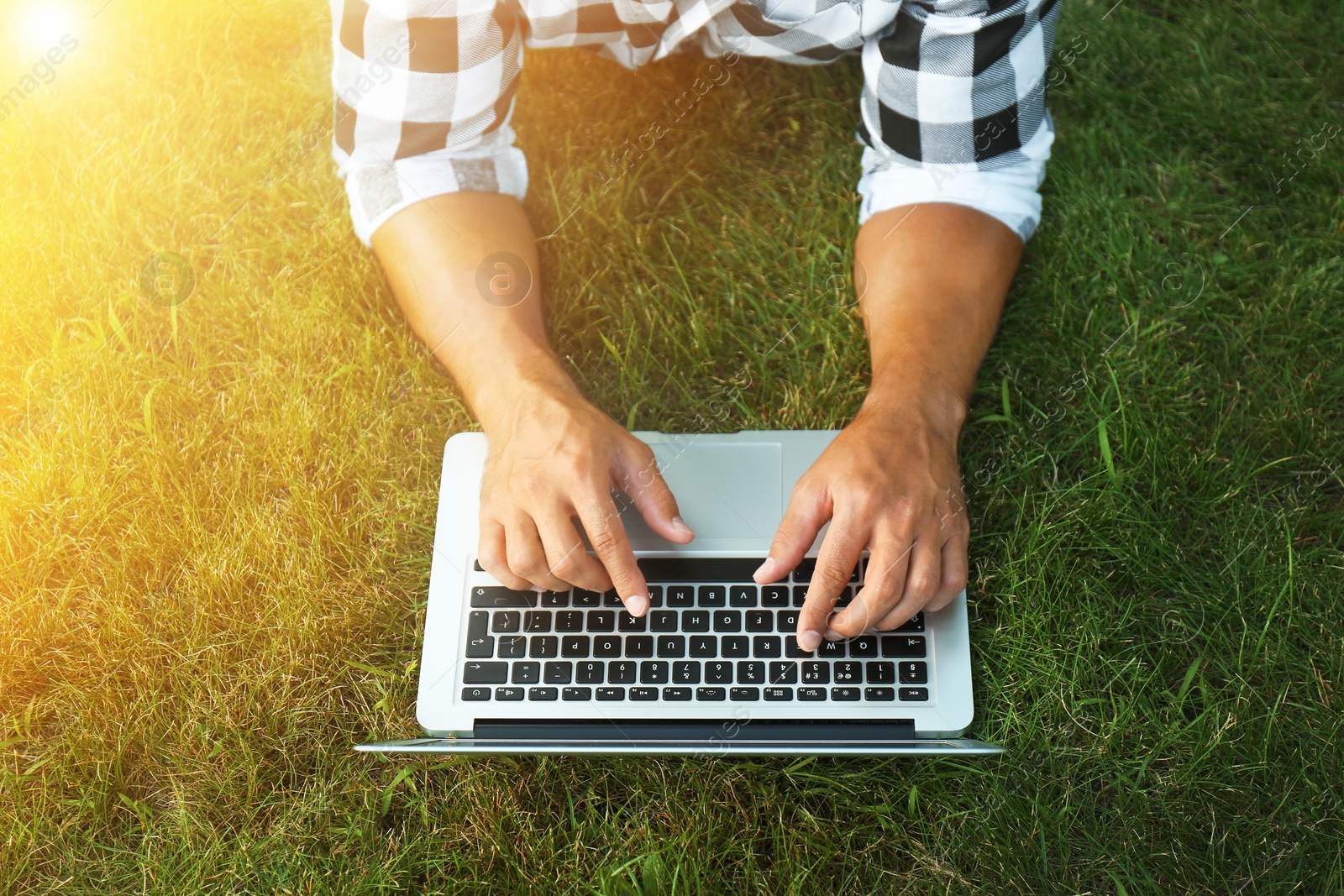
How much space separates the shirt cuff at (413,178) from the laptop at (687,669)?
1.81 feet

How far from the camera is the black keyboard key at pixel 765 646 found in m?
1.08

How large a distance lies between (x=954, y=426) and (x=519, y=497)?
23.6 inches

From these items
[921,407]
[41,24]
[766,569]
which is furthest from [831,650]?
[41,24]

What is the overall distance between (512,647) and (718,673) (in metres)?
0.26

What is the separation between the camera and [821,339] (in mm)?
1387

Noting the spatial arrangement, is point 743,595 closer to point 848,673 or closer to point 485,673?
point 848,673

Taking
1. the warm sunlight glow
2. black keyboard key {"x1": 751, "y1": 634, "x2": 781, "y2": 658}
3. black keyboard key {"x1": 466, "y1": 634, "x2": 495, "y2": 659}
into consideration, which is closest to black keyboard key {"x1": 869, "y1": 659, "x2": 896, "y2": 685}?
black keyboard key {"x1": 751, "y1": 634, "x2": 781, "y2": 658}

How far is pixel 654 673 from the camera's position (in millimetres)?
1082

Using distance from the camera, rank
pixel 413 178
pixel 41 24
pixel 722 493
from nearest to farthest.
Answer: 1. pixel 722 493
2. pixel 413 178
3. pixel 41 24

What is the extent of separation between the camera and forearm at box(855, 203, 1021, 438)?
1.21m

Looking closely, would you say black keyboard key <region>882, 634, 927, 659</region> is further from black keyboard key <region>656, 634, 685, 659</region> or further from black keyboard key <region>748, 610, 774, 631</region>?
black keyboard key <region>656, 634, 685, 659</region>

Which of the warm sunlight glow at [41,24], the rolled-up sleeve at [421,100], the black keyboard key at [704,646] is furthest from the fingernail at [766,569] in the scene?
the warm sunlight glow at [41,24]

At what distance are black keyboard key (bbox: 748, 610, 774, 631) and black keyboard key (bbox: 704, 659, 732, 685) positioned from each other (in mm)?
55

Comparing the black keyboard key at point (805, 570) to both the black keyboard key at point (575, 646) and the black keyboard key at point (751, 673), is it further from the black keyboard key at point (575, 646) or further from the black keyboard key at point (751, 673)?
the black keyboard key at point (575, 646)
